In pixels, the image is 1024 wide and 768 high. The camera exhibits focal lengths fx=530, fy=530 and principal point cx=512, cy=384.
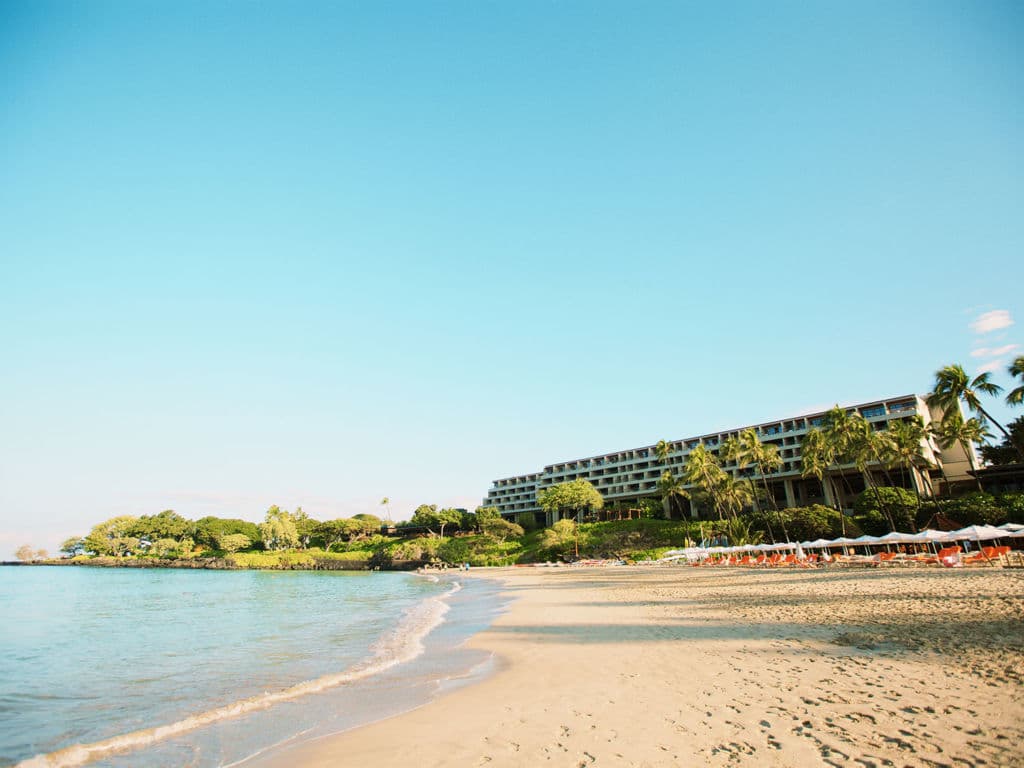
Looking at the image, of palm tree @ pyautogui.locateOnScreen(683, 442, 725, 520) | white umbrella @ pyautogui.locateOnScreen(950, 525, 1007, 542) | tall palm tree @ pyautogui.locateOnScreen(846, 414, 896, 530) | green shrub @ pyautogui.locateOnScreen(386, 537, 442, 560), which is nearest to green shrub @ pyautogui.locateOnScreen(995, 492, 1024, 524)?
tall palm tree @ pyautogui.locateOnScreen(846, 414, 896, 530)

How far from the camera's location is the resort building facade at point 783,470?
237 ft

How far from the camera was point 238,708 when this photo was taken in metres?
10.1

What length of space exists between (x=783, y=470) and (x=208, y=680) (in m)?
87.4

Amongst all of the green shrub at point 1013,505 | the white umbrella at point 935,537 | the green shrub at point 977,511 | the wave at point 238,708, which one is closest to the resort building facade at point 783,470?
the green shrub at point 977,511

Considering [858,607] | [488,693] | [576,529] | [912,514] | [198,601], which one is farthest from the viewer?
[576,529]

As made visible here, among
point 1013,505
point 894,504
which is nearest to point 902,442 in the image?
point 894,504

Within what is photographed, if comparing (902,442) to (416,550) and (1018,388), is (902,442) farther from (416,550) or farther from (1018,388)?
(416,550)

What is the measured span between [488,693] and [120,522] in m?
178

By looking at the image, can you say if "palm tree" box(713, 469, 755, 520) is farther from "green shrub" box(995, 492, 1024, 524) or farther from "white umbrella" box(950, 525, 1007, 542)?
"white umbrella" box(950, 525, 1007, 542)

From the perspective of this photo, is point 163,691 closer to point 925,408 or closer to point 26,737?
point 26,737

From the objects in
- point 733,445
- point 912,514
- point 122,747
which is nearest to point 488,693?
point 122,747

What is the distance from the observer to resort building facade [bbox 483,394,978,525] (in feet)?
237

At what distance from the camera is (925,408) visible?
7475 cm

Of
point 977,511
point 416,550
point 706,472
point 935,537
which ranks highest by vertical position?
point 706,472
